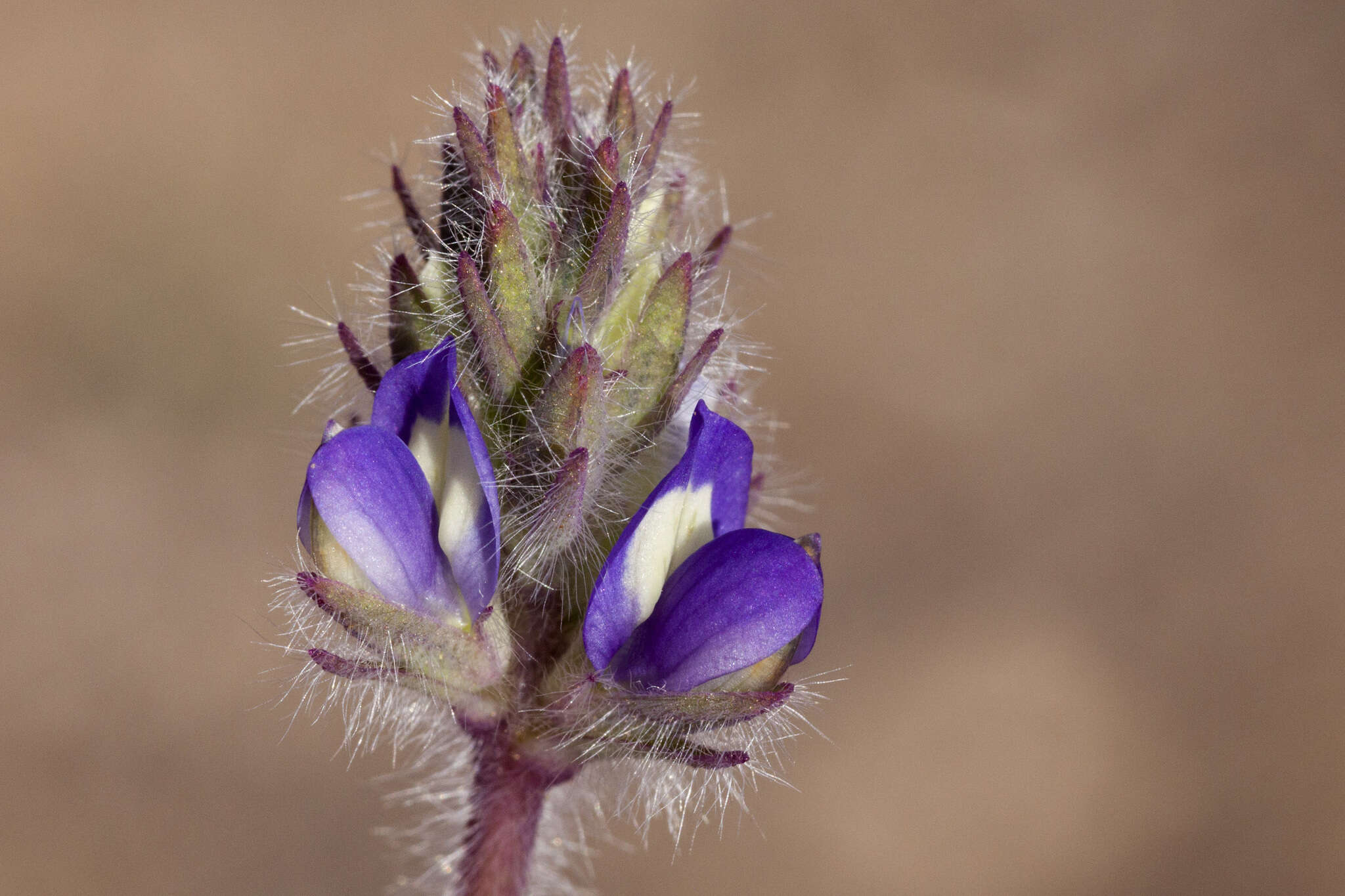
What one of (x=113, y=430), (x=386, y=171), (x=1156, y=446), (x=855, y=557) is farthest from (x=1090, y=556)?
(x=113, y=430)

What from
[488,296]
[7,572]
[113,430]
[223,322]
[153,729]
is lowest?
[153,729]

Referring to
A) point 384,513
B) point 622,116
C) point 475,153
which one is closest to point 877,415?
point 622,116

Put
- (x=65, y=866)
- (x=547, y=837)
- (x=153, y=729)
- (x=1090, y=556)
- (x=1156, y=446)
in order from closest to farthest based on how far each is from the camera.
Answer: (x=547, y=837)
(x=65, y=866)
(x=153, y=729)
(x=1090, y=556)
(x=1156, y=446)

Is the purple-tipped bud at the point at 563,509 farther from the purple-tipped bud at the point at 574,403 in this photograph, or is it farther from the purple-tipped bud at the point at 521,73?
the purple-tipped bud at the point at 521,73

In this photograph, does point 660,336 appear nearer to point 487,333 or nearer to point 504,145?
point 487,333

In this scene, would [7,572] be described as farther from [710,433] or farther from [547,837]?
[710,433]

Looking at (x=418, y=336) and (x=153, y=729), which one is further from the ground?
(x=418, y=336)
